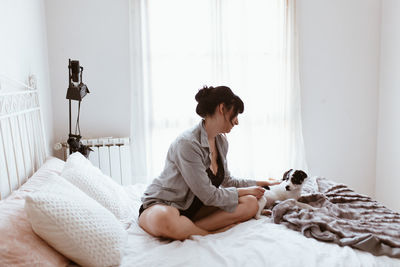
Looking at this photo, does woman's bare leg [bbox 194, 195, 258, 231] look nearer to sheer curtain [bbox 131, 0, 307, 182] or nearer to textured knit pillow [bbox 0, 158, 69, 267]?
textured knit pillow [bbox 0, 158, 69, 267]

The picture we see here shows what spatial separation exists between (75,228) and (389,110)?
10.5ft

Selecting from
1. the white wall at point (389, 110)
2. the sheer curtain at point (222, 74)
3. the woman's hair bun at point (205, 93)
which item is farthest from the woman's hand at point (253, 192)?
the white wall at point (389, 110)

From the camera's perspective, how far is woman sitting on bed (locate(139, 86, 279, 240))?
1582 mm

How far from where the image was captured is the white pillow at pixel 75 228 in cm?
116

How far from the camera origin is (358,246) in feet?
4.47

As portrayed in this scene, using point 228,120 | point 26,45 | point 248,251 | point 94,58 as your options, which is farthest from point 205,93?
point 94,58

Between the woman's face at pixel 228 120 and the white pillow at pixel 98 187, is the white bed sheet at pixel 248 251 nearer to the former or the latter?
the white pillow at pixel 98 187

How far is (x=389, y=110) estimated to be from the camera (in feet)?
10.9

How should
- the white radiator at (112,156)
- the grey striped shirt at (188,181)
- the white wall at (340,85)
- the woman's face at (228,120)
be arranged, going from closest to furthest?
1. the grey striped shirt at (188,181)
2. the woman's face at (228,120)
3. the white radiator at (112,156)
4. the white wall at (340,85)

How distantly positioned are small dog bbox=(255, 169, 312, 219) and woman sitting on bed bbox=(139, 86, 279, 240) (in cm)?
6

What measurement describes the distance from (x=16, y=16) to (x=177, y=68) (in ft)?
4.55

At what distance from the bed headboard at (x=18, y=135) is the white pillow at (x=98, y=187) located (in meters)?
0.28

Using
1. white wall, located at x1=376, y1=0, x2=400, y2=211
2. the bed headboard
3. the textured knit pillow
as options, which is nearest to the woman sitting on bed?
the textured knit pillow

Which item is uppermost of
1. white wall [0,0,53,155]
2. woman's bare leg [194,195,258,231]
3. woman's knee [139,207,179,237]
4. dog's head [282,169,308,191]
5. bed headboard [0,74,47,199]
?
white wall [0,0,53,155]
